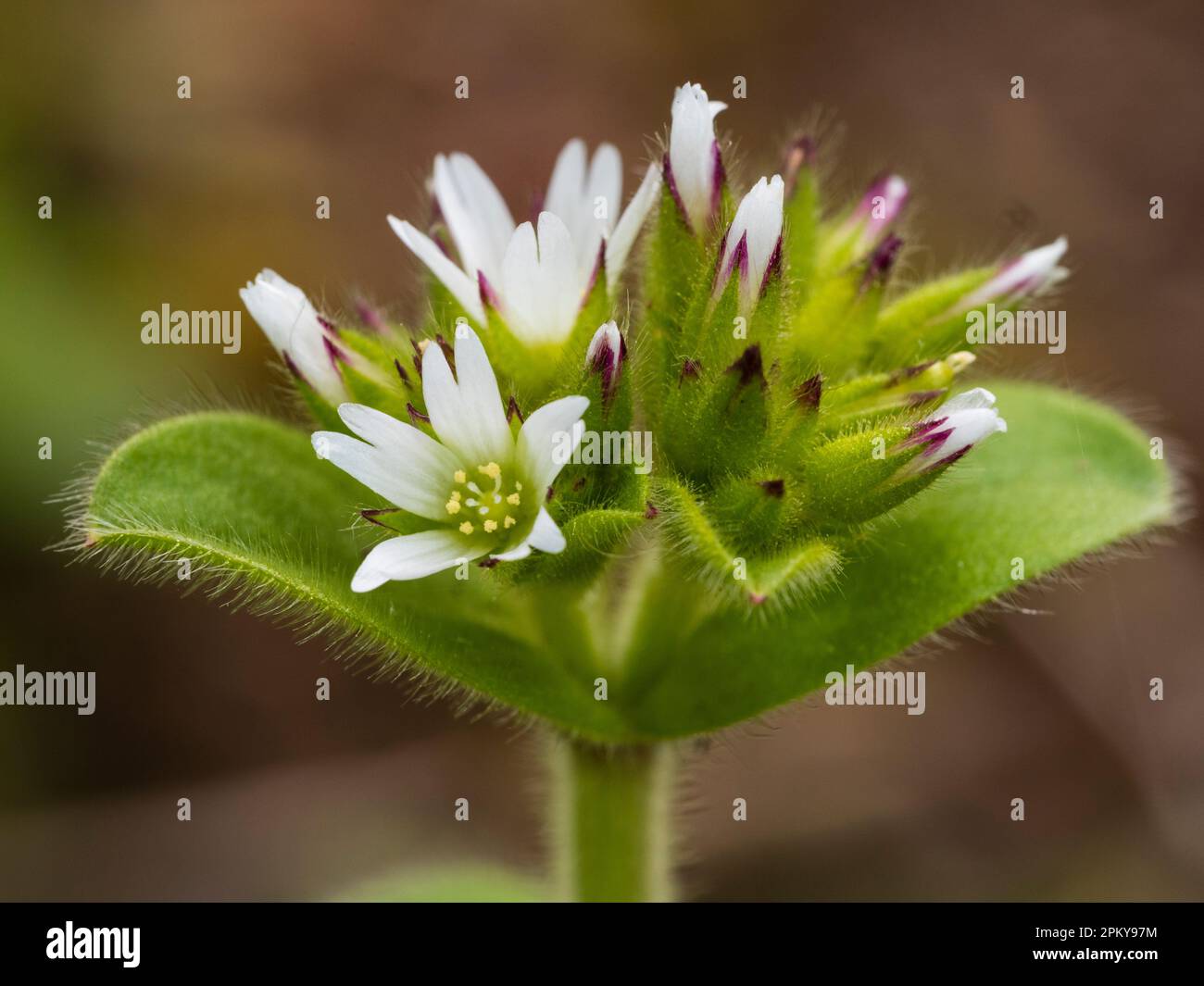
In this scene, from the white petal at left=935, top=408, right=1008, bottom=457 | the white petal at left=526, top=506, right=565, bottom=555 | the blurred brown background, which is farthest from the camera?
the blurred brown background

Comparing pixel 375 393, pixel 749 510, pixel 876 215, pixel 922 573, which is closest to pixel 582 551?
pixel 749 510

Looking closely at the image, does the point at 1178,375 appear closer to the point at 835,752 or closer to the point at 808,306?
the point at 835,752

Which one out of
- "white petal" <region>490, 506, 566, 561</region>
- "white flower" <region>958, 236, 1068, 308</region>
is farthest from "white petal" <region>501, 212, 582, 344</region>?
"white flower" <region>958, 236, 1068, 308</region>

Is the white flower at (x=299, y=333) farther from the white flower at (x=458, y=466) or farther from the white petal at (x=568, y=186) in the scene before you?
the white petal at (x=568, y=186)

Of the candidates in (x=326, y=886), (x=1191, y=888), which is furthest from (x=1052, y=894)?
(x=326, y=886)

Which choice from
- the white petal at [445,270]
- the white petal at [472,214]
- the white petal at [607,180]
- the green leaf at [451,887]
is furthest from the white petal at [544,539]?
the green leaf at [451,887]

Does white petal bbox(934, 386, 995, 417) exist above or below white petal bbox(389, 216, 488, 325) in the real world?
below

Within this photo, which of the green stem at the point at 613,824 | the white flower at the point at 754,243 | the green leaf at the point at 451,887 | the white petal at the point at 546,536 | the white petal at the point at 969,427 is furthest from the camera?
the green leaf at the point at 451,887

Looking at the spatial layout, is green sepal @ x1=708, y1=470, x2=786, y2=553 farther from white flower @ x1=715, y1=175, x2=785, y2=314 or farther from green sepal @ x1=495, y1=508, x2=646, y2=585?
white flower @ x1=715, y1=175, x2=785, y2=314
